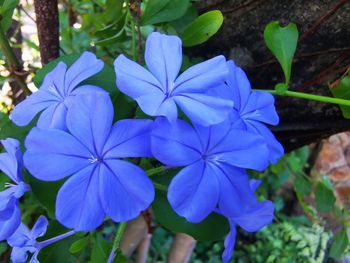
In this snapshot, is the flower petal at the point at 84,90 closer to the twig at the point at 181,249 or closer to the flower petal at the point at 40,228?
the flower petal at the point at 40,228

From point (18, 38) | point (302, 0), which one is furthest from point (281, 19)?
point (18, 38)

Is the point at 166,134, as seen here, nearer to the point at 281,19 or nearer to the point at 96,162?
the point at 96,162

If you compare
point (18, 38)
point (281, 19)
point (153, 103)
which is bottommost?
point (18, 38)

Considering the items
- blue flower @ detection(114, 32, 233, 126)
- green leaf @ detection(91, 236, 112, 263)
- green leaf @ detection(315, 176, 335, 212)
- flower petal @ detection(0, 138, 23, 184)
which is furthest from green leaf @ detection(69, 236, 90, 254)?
green leaf @ detection(315, 176, 335, 212)

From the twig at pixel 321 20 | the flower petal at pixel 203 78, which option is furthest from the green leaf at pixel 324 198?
the flower petal at pixel 203 78

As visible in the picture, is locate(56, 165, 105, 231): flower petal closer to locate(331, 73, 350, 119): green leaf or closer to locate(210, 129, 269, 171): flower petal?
locate(210, 129, 269, 171): flower petal

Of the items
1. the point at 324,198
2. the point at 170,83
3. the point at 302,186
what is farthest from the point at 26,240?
the point at 302,186
